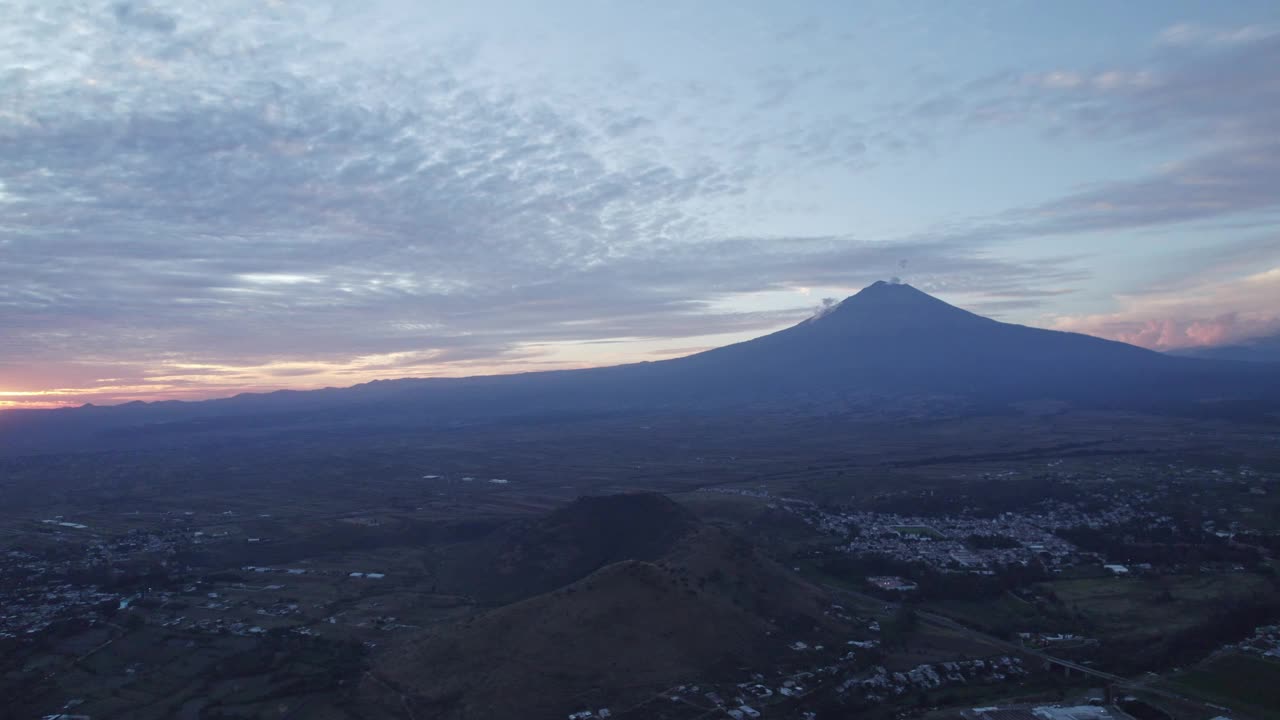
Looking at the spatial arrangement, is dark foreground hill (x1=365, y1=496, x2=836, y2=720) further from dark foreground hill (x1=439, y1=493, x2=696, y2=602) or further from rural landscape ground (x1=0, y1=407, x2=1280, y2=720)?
dark foreground hill (x1=439, y1=493, x2=696, y2=602)

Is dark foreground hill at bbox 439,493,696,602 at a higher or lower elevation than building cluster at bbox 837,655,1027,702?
higher

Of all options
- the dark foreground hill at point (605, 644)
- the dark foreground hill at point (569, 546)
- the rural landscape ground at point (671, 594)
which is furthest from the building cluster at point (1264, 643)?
the dark foreground hill at point (569, 546)

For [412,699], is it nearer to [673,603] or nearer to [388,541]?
[673,603]

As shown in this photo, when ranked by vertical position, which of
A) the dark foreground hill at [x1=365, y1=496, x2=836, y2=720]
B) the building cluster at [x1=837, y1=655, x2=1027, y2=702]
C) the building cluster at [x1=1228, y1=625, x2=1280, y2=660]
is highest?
the dark foreground hill at [x1=365, y1=496, x2=836, y2=720]

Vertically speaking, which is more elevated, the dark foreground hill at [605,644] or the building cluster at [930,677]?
the dark foreground hill at [605,644]

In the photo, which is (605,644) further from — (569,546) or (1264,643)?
(1264,643)

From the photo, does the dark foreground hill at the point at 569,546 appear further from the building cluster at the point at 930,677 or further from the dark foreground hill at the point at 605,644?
the building cluster at the point at 930,677

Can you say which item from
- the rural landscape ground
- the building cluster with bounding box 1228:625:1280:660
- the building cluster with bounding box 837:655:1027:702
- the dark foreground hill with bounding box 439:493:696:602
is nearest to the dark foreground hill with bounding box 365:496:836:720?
the rural landscape ground

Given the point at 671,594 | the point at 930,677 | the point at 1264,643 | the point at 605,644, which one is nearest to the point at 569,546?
the point at 671,594

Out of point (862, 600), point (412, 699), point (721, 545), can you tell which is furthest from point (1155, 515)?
point (412, 699)
